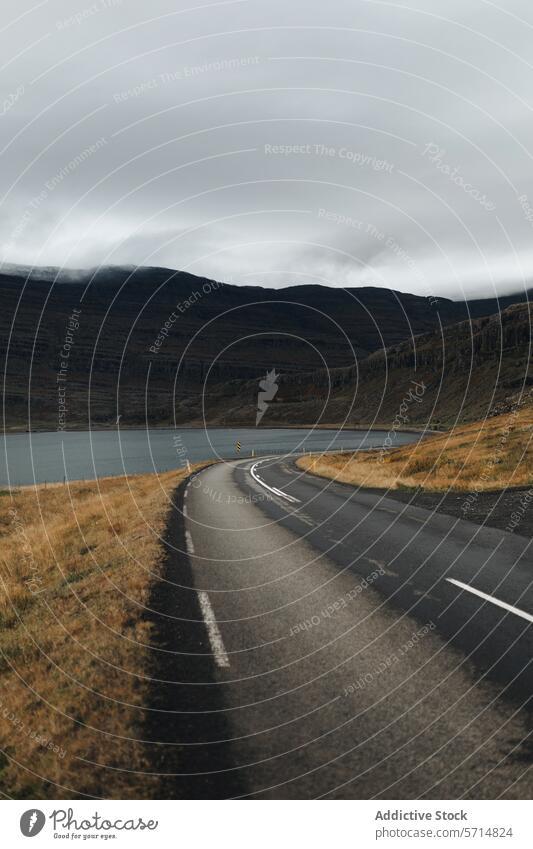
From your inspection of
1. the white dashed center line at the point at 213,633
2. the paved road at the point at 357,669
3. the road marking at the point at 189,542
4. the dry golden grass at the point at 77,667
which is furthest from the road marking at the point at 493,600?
the road marking at the point at 189,542

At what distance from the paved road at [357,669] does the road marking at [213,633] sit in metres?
0.03

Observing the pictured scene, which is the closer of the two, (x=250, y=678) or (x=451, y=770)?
(x=451, y=770)

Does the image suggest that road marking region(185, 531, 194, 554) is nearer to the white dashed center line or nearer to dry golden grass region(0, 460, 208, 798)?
dry golden grass region(0, 460, 208, 798)

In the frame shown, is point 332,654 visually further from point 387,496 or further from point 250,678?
point 387,496

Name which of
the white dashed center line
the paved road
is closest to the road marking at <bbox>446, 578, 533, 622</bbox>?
the paved road

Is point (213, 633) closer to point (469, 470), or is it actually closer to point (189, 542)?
point (189, 542)

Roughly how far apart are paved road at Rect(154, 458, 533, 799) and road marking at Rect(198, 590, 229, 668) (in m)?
0.03

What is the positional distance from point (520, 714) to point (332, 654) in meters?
2.10

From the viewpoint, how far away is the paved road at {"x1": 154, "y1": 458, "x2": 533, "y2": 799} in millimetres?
4152

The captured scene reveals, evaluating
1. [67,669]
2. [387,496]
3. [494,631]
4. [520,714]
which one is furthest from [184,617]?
[387,496]

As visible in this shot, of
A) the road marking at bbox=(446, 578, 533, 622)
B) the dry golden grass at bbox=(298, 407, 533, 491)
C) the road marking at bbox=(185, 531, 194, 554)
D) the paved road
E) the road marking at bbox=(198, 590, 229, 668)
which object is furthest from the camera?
the dry golden grass at bbox=(298, 407, 533, 491)

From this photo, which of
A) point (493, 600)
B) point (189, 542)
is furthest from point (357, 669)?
point (189, 542)

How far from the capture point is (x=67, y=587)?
1026 cm

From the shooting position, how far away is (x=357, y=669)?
5867mm
